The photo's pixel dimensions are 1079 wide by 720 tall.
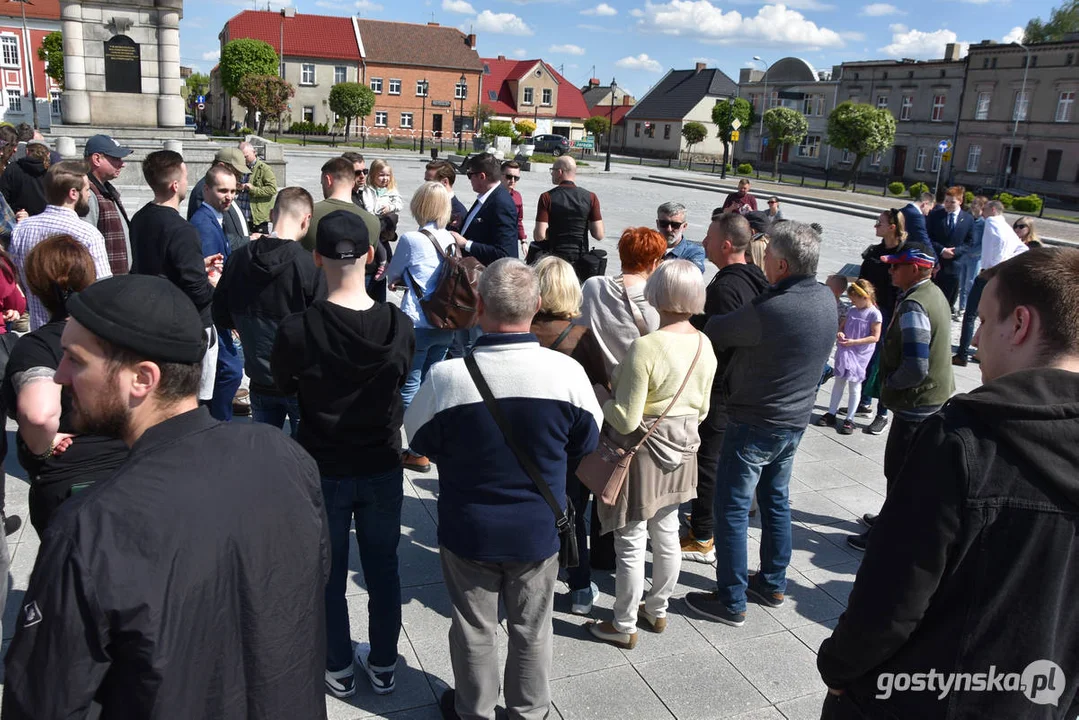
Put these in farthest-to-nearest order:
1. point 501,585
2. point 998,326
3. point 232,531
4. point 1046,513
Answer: point 501,585 < point 998,326 < point 1046,513 < point 232,531

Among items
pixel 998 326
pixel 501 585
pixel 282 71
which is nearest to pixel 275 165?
pixel 501 585

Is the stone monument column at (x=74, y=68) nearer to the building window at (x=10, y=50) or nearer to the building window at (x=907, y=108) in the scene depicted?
the building window at (x=10, y=50)

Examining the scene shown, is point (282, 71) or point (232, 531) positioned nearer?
point (232, 531)

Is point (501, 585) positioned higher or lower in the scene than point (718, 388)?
lower

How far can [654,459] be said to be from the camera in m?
3.74

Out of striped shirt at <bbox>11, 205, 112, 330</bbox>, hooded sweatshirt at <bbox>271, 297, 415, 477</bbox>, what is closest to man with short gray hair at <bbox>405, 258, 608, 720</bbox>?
hooded sweatshirt at <bbox>271, 297, 415, 477</bbox>

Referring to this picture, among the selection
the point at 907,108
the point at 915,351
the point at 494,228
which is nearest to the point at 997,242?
the point at 915,351

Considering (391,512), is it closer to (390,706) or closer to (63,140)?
(390,706)

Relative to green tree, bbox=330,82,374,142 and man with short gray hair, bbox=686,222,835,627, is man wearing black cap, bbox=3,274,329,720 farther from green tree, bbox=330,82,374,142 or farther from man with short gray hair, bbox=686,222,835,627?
green tree, bbox=330,82,374,142

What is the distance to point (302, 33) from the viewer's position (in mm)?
66875

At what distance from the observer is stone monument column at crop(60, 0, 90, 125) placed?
1861 cm

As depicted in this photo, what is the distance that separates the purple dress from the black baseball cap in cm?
545

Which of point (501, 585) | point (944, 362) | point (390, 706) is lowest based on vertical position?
point (390, 706)

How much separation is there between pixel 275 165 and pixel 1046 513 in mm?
17213
